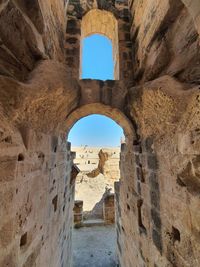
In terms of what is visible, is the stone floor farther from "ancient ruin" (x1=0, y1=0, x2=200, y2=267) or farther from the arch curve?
the arch curve

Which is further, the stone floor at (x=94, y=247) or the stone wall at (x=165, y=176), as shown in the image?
the stone floor at (x=94, y=247)

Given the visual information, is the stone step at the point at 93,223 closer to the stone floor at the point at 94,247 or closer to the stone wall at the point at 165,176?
the stone floor at the point at 94,247

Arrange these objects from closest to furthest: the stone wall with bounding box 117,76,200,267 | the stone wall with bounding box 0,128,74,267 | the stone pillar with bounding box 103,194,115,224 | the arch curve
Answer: the stone wall with bounding box 0,128,74,267 < the stone wall with bounding box 117,76,200,267 < the arch curve < the stone pillar with bounding box 103,194,115,224

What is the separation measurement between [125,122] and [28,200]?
1.90 metres

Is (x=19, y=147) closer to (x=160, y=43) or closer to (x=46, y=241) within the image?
(x=46, y=241)

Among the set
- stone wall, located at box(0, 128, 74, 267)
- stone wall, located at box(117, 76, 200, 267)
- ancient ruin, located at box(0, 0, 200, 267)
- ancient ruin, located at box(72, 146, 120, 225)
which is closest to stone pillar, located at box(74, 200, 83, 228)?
ancient ruin, located at box(72, 146, 120, 225)

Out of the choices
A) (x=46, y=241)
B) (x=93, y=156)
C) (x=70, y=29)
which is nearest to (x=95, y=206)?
(x=46, y=241)

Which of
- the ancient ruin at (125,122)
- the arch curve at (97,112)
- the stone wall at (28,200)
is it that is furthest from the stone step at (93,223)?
the arch curve at (97,112)

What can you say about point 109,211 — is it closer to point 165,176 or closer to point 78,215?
point 78,215

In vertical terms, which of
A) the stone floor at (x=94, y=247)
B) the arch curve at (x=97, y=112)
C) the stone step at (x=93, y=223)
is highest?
the arch curve at (x=97, y=112)

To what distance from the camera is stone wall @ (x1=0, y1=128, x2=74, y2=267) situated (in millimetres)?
1201

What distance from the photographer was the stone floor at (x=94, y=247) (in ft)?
14.2

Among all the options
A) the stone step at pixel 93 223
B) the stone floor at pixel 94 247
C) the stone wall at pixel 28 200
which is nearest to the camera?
the stone wall at pixel 28 200

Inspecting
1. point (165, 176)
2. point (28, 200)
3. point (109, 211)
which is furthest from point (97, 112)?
point (109, 211)
